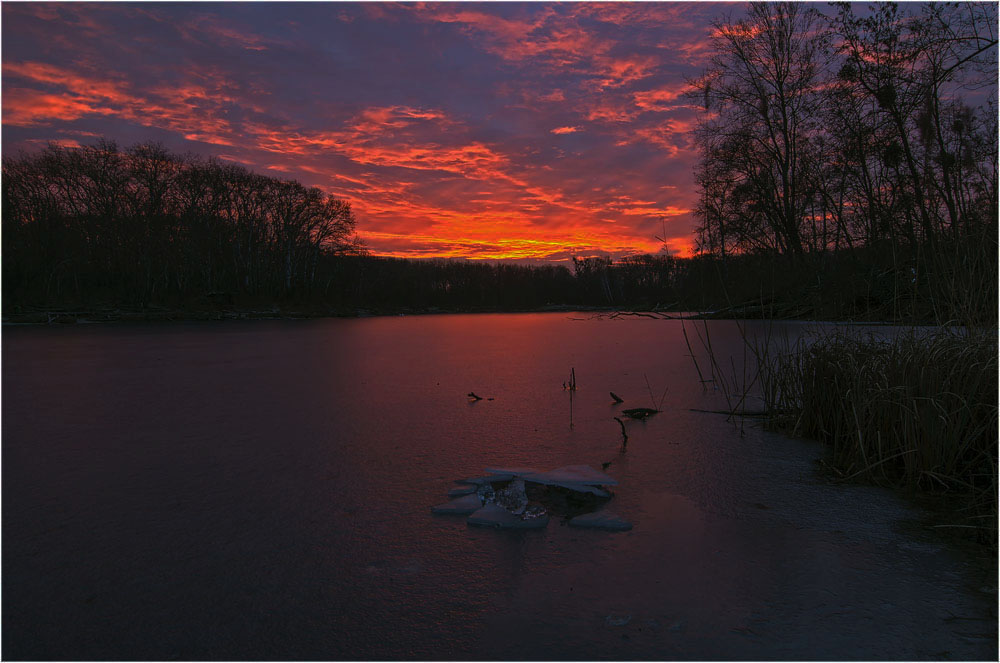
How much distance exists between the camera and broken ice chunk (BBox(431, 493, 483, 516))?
177cm

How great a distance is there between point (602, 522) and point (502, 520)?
1.02ft

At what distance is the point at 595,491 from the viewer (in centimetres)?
192

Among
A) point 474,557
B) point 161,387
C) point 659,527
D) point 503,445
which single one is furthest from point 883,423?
point 161,387

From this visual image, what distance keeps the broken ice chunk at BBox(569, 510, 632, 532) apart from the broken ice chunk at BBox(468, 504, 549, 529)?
101 millimetres

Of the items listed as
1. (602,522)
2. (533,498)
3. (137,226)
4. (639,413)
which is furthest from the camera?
(137,226)

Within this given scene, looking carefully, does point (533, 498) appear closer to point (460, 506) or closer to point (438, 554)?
point (460, 506)

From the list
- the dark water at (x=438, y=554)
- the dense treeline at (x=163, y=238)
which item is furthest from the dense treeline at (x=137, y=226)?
the dark water at (x=438, y=554)

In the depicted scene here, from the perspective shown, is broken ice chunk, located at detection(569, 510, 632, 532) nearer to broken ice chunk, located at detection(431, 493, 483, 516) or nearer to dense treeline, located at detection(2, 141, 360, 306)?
broken ice chunk, located at detection(431, 493, 483, 516)

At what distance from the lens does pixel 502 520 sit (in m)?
1.68

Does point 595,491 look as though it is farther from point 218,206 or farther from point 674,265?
point 218,206

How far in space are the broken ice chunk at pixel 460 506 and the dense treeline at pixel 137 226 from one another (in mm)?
23196

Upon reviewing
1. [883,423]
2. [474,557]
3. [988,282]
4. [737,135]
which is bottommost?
[474,557]

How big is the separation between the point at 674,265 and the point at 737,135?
37.5 feet

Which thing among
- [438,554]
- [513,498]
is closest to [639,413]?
[513,498]
